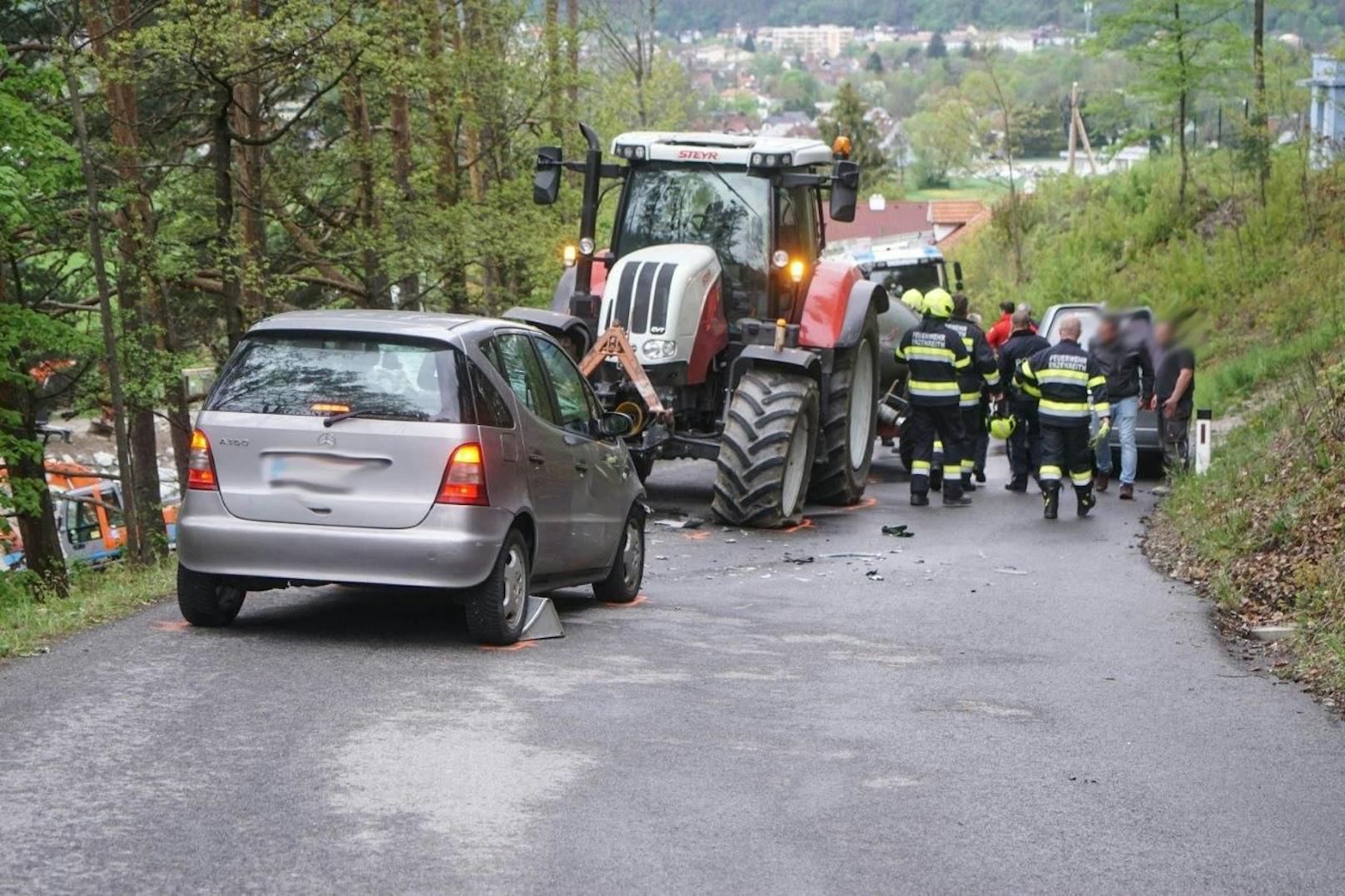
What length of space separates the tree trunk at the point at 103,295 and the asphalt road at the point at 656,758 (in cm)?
962

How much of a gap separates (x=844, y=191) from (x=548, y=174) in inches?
105

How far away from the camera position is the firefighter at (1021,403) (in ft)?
60.4

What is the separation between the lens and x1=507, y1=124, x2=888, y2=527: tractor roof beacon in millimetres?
14953

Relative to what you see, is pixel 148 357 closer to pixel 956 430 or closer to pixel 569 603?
pixel 956 430

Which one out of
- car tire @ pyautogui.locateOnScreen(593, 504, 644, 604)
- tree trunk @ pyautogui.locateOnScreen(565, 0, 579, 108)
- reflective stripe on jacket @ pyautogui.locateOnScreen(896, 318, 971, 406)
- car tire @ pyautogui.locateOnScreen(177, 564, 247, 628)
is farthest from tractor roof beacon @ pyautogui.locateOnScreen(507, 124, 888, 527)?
tree trunk @ pyautogui.locateOnScreen(565, 0, 579, 108)

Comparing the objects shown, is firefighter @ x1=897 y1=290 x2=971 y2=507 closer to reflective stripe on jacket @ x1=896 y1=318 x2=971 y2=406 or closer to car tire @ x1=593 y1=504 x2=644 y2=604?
reflective stripe on jacket @ x1=896 y1=318 x2=971 y2=406

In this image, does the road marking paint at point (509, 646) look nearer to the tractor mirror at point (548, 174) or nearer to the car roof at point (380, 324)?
the car roof at point (380, 324)

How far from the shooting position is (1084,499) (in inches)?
680

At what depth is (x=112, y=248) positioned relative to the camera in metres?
21.8

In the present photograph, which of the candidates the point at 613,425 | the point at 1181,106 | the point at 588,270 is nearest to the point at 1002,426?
the point at 588,270

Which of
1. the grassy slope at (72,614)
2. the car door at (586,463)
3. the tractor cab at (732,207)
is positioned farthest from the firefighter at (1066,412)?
the grassy slope at (72,614)

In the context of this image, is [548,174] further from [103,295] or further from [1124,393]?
[1124,393]

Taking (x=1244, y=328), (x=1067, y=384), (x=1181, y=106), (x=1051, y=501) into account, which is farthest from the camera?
(x=1181, y=106)

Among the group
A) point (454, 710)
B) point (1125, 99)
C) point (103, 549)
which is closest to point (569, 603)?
point (454, 710)
